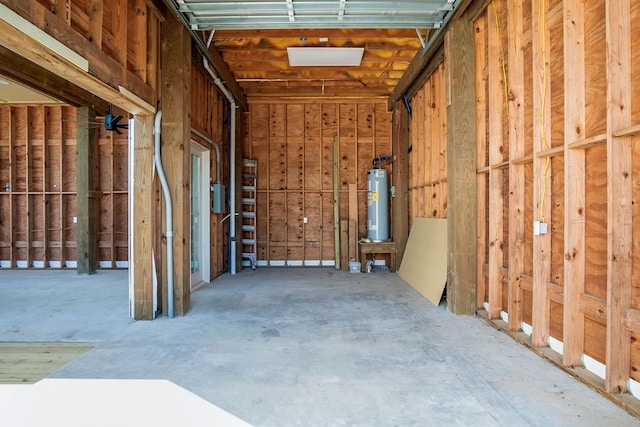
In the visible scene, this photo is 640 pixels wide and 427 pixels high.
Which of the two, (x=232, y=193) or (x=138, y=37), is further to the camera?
(x=232, y=193)

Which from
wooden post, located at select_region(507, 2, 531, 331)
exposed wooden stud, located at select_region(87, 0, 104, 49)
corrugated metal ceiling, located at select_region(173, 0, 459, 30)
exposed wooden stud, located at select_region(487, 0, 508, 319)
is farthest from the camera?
corrugated metal ceiling, located at select_region(173, 0, 459, 30)

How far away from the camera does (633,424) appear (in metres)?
1.98

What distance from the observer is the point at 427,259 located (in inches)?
218

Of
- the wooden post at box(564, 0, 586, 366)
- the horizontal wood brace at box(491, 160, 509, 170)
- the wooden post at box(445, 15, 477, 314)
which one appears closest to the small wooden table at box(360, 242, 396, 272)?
the wooden post at box(445, 15, 477, 314)

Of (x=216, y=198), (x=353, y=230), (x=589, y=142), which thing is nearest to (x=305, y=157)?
(x=353, y=230)

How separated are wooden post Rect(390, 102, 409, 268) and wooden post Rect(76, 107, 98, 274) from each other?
6.45 metres

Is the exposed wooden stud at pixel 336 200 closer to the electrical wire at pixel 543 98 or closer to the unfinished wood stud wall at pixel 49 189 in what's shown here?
the unfinished wood stud wall at pixel 49 189

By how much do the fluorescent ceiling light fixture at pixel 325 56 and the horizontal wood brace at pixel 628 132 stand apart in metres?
4.27

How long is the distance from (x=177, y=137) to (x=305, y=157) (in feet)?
13.6

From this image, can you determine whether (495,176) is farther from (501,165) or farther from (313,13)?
(313,13)

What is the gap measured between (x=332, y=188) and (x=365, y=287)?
116 inches

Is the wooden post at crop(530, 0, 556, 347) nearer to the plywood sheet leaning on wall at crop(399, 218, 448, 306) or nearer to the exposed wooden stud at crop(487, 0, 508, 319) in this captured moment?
the exposed wooden stud at crop(487, 0, 508, 319)

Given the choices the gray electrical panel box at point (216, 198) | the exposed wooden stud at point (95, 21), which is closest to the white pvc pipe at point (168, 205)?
the exposed wooden stud at point (95, 21)

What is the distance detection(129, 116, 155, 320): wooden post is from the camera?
4039 mm
